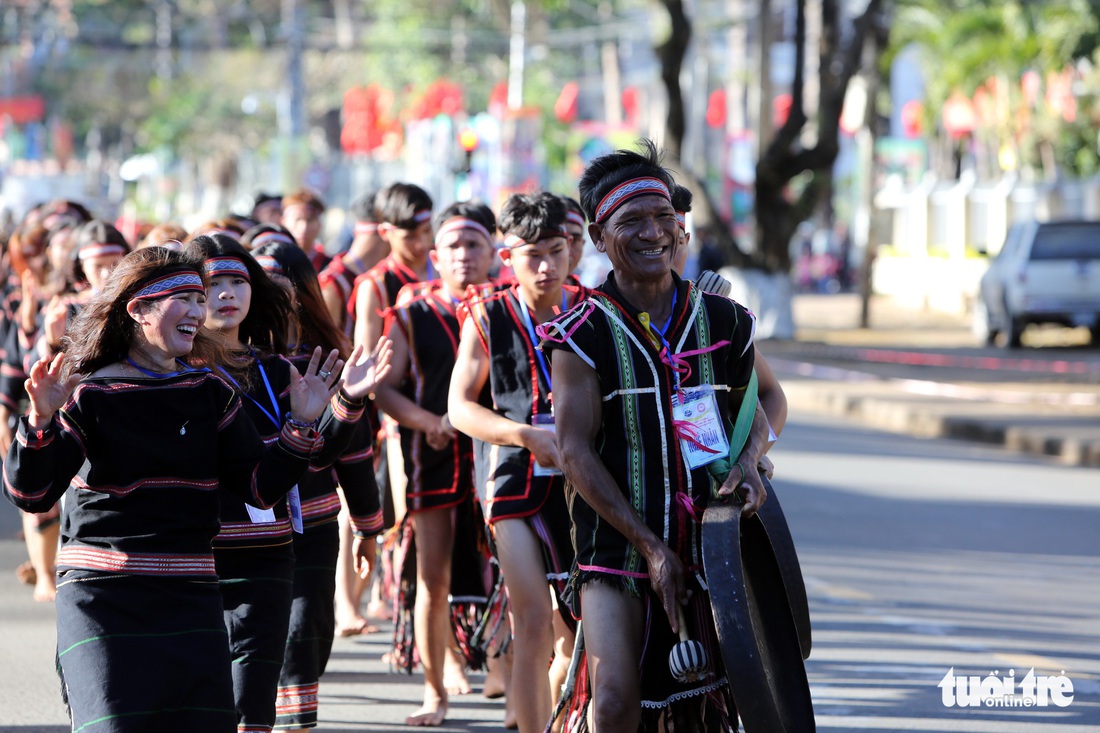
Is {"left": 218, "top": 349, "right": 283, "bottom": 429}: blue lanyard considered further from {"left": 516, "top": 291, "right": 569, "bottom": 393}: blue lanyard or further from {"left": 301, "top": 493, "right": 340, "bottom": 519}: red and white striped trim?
{"left": 516, "top": 291, "right": 569, "bottom": 393}: blue lanyard

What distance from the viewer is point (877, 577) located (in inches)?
369

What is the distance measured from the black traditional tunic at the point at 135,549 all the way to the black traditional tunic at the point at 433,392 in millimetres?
2570

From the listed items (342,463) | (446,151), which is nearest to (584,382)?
(342,463)

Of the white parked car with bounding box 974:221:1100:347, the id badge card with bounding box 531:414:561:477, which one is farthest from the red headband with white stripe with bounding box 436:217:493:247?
the white parked car with bounding box 974:221:1100:347

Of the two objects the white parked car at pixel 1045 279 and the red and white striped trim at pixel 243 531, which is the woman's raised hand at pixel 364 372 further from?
the white parked car at pixel 1045 279

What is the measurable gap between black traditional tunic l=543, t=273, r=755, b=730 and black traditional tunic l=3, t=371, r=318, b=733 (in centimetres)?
97

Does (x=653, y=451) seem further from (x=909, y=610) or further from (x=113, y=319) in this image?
(x=909, y=610)

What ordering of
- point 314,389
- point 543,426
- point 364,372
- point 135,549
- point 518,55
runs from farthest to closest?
1. point 518,55
2. point 543,426
3. point 364,372
4. point 314,389
5. point 135,549

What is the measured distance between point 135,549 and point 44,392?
45 centimetres

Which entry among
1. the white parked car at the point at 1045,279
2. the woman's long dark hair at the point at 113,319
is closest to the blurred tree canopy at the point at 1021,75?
the white parked car at the point at 1045,279

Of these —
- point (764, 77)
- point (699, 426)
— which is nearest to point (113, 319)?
point (699, 426)

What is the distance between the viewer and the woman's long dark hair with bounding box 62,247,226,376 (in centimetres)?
429

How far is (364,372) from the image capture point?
491cm

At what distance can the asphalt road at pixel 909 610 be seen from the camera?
674cm
